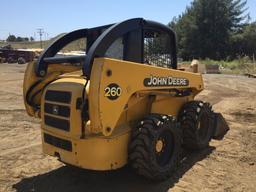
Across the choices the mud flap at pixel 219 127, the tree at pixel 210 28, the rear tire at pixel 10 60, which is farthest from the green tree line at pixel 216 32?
the mud flap at pixel 219 127

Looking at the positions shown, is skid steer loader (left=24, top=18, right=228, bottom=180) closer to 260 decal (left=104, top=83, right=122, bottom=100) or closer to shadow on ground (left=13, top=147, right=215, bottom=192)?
260 decal (left=104, top=83, right=122, bottom=100)

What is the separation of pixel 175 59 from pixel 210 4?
1951 inches

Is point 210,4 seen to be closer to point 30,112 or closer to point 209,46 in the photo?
point 209,46

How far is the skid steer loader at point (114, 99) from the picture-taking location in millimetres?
4676

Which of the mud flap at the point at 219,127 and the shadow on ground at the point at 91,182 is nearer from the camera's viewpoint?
the shadow on ground at the point at 91,182

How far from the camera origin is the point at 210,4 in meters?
53.6

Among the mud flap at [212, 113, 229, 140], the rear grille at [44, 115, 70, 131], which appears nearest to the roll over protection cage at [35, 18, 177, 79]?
the rear grille at [44, 115, 70, 131]

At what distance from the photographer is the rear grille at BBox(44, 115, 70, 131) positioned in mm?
5021

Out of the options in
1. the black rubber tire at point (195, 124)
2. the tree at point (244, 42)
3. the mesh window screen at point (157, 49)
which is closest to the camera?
the mesh window screen at point (157, 49)

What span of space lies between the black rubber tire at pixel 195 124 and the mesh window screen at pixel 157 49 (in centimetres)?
88

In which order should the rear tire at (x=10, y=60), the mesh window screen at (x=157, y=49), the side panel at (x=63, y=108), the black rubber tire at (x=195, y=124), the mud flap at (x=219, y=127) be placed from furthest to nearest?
1. the rear tire at (x=10, y=60)
2. the mud flap at (x=219, y=127)
3. the black rubber tire at (x=195, y=124)
4. the mesh window screen at (x=157, y=49)
5. the side panel at (x=63, y=108)

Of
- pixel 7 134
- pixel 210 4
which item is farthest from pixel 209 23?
pixel 7 134

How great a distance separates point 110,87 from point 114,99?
0.52 feet

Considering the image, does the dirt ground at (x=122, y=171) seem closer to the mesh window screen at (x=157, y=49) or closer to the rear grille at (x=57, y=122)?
the rear grille at (x=57, y=122)
